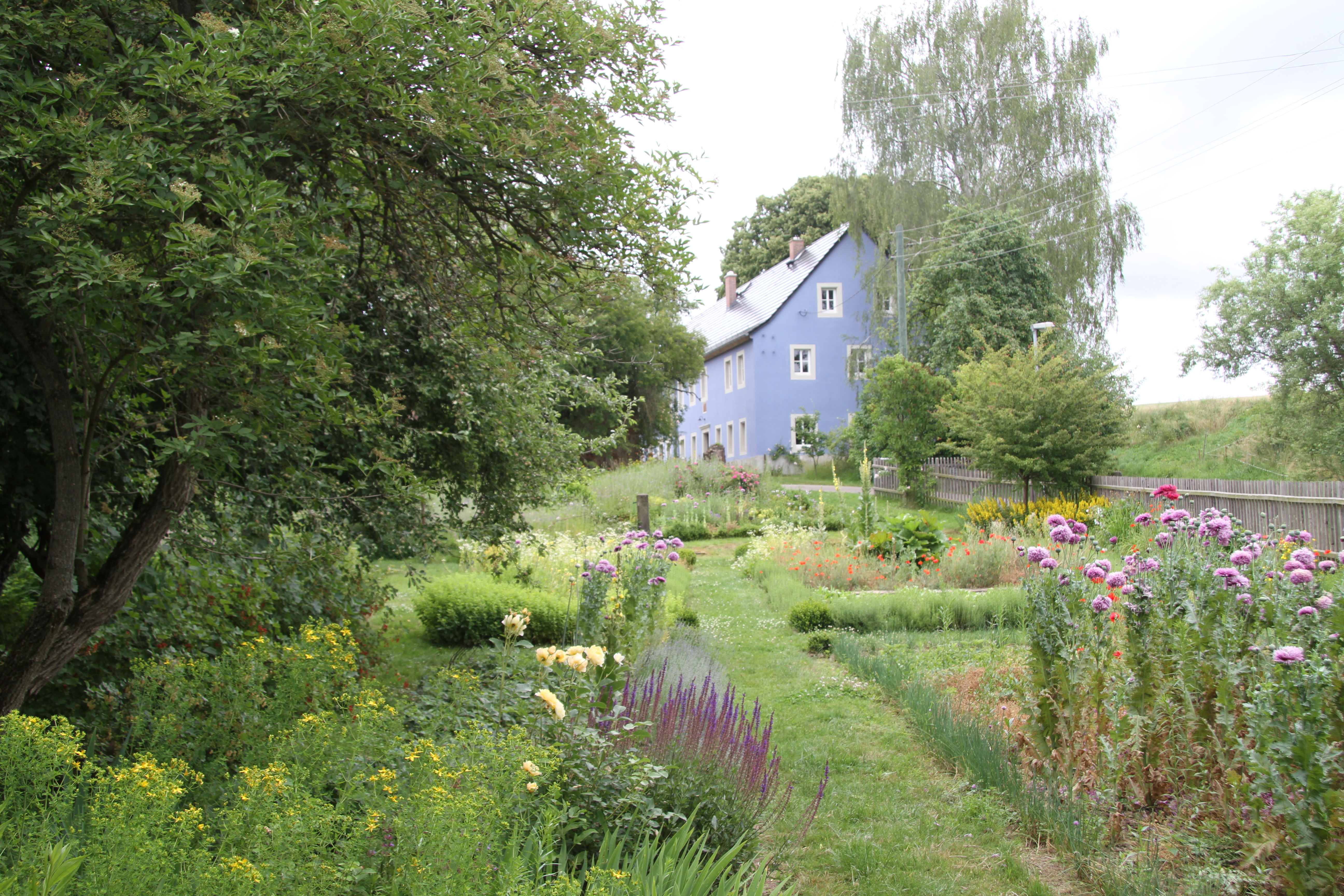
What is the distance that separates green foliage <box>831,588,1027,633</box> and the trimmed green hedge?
2.83 metres

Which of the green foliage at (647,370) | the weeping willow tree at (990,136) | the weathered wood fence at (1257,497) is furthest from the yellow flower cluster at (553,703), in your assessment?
the weeping willow tree at (990,136)

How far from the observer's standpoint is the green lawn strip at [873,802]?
3.51 m

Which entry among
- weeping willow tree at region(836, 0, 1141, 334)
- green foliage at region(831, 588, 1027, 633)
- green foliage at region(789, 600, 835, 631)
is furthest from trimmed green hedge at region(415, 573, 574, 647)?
weeping willow tree at region(836, 0, 1141, 334)

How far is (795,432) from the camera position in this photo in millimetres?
31828

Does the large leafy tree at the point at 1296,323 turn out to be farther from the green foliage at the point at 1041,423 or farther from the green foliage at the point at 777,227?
the green foliage at the point at 777,227

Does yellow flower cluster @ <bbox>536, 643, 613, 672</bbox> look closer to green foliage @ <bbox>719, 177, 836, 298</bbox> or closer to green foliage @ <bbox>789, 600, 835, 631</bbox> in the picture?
green foliage @ <bbox>789, 600, 835, 631</bbox>

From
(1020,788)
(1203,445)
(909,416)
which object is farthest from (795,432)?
(1020,788)

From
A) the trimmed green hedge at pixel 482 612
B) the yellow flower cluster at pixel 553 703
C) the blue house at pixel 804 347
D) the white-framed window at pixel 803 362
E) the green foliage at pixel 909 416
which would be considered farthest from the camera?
the white-framed window at pixel 803 362

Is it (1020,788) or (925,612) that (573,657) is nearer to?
(1020,788)

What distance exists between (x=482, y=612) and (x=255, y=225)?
17.9 feet

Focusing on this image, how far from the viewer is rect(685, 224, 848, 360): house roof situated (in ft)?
105

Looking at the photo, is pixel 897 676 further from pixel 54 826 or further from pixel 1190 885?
pixel 54 826

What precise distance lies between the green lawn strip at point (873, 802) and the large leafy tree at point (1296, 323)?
18.1 meters

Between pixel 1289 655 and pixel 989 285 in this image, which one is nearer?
pixel 1289 655
